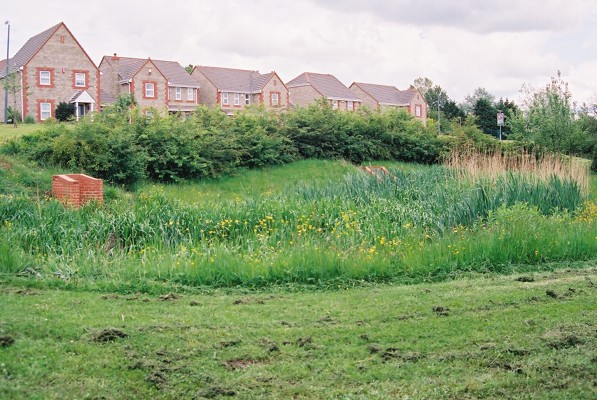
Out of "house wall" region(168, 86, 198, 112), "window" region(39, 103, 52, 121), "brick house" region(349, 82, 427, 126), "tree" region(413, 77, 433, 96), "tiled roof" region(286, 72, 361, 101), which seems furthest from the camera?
"tree" region(413, 77, 433, 96)

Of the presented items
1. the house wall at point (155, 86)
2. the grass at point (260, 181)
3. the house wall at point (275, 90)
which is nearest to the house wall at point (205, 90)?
the house wall at point (275, 90)

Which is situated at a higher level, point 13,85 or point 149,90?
point 149,90

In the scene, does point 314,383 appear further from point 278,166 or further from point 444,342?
point 278,166

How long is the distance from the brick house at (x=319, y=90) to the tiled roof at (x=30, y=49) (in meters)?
27.3

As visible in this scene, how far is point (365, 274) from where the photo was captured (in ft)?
29.1

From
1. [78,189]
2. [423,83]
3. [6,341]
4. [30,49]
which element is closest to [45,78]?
[30,49]

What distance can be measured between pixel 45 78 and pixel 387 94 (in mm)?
42503

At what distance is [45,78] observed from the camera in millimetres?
48438

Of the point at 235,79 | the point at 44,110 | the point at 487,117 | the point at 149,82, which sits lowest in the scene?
the point at 44,110

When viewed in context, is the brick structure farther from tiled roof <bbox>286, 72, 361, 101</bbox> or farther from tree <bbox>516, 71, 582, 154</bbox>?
tiled roof <bbox>286, 72, 361, 101</bbox>

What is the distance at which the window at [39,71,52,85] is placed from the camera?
4819 centimetres

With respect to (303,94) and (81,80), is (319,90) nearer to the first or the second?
(303,94)

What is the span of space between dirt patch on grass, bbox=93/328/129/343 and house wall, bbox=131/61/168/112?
170 feet

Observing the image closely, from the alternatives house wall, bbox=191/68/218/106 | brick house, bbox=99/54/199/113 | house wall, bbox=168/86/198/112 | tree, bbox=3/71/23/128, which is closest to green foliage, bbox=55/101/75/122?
tree, bbox=3/71/23/128
